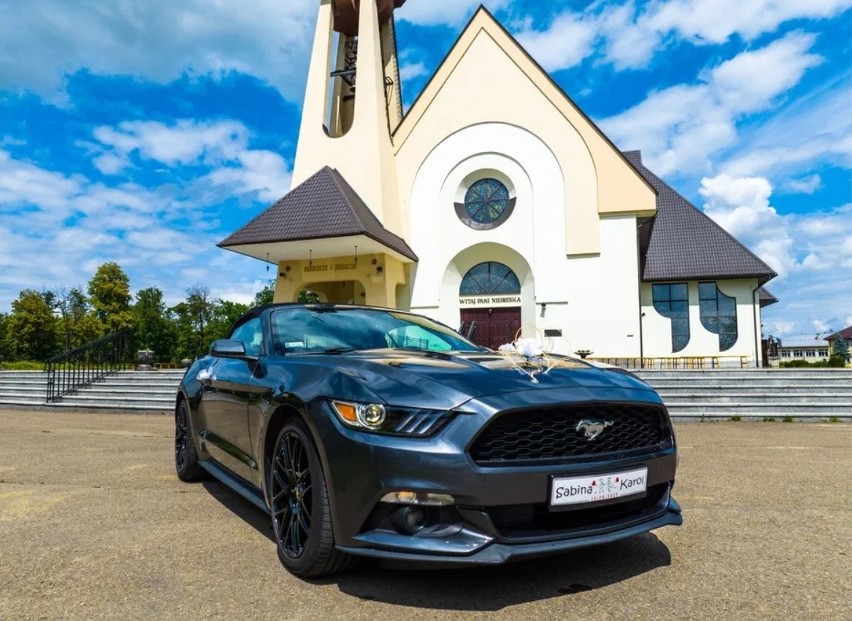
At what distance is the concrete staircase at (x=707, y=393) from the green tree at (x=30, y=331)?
43.9 metres

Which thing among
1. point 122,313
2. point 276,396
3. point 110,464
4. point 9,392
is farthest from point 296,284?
point 122,313

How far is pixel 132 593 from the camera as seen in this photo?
2.59 metres

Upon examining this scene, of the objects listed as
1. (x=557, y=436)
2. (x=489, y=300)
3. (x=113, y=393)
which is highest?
(x=489, y=300)

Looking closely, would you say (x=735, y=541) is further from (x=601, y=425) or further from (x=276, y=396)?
(x=276, y=396)

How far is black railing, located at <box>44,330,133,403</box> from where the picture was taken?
555 inches

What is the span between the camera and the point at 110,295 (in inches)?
2037

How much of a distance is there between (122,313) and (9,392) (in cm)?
3997

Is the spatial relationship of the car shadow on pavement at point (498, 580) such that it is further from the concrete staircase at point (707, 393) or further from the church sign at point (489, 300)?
the church sign at point (489, 300)

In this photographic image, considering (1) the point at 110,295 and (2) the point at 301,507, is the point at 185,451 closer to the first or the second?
(2) the point at 301,507

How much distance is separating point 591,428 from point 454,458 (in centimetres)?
68

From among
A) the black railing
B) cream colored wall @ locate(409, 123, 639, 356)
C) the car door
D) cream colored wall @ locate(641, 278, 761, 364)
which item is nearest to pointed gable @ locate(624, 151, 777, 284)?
cream colored wall @ locate(641, 278, 761, 364)

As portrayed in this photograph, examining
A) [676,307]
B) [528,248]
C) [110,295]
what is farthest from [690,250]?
[110,295]

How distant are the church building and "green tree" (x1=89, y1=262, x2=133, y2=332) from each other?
36.1 m

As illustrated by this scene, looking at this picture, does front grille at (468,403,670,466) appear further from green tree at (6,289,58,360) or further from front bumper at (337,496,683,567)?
green tree at (6,289,58,360)
